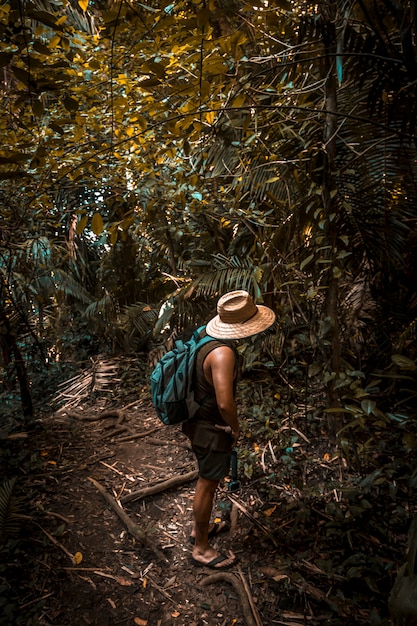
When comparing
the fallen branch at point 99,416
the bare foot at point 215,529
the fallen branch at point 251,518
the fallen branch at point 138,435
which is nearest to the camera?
the fallen branch at point 251,518

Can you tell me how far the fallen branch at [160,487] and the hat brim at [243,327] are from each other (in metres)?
1.88

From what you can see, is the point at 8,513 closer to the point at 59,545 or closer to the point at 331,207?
the point at 59,545

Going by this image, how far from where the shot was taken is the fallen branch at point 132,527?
310cm

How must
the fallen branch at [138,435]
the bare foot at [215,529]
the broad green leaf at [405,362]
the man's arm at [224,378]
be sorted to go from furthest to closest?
1. the fallen branch at [138,435]
2. the bare foot at [215,529]
3. the man's arm at [224,378]
4. the broad green leaf at [405,362]

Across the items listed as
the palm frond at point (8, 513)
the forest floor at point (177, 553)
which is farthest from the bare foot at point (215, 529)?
the palm frond at point (8, 513)

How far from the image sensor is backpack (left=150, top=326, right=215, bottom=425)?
2770mm

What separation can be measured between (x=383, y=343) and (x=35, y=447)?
12.6 feet

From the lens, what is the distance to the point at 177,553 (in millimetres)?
3113

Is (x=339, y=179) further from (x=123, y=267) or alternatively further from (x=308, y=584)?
(x=123, y=267)

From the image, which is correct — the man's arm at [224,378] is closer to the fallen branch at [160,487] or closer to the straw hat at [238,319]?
the straw hat at [238,319]

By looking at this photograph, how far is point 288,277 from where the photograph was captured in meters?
4.04

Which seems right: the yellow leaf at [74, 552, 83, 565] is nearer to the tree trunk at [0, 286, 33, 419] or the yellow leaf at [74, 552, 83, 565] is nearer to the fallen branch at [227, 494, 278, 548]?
the fallen branch at [227, 494, 278, 548]

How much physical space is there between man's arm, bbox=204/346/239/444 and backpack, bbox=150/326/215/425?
6.9 inches

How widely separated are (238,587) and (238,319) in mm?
1818
